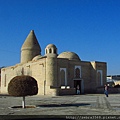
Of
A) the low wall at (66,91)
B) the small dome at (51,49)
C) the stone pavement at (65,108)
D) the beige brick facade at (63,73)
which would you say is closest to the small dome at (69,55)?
the beige brick facade at (63,73)

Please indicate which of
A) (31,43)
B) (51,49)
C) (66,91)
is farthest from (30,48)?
(66,91)

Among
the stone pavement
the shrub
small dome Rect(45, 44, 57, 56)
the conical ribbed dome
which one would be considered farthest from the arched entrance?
the shrub

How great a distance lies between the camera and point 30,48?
47.1m

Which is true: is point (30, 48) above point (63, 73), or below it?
above

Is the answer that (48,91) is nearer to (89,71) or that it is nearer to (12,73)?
(89,71)

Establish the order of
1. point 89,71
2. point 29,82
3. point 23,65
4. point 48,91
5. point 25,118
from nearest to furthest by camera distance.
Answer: point 25,118 → point 29,82 → point 48,91 → point 89,71 → point 23,65

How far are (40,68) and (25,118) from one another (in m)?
25.3

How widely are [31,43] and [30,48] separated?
115cm

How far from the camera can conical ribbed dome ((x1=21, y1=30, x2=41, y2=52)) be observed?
1864 inches

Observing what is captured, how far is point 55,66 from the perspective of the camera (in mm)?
32969

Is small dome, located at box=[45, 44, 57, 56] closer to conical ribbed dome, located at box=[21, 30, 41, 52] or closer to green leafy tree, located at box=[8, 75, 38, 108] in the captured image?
conical ribbed dome, located at box=[21, 30, 41, 52]

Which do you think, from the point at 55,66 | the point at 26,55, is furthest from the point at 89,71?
the point at 26,55

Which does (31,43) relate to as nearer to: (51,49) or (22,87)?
(51,49)

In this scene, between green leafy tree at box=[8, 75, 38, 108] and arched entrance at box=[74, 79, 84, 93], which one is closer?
green leafy tree at box=[8, 75, 38, 108]
